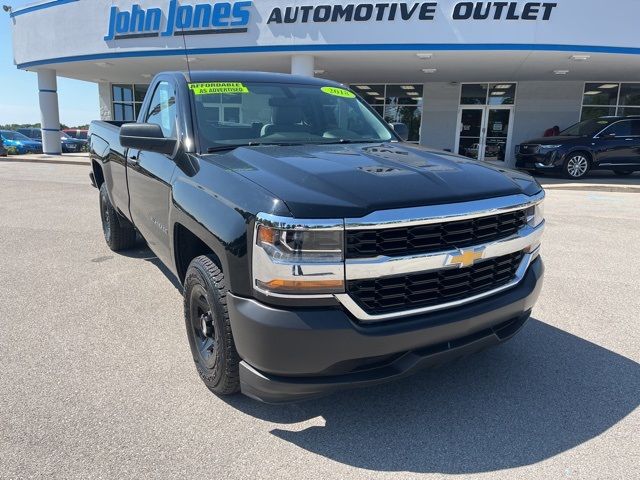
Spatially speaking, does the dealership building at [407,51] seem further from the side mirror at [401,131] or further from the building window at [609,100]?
the side mirror at [401,131]

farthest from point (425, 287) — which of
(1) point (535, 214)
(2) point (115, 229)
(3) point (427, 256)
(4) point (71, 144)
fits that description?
(4) point (71, 144)

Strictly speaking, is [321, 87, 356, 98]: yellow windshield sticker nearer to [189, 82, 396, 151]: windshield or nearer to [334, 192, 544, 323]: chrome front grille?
[189, 82, 396, 151]: windshield

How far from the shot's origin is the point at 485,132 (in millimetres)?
18766

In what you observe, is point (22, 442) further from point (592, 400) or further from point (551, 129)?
point (551, 129)

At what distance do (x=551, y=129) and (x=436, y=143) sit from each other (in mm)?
4168

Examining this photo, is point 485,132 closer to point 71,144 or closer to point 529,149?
point 529,149

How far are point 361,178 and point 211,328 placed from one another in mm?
1198

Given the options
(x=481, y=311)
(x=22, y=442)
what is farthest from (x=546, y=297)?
(x=22, y=442)

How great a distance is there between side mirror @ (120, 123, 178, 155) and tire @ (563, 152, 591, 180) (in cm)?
1334

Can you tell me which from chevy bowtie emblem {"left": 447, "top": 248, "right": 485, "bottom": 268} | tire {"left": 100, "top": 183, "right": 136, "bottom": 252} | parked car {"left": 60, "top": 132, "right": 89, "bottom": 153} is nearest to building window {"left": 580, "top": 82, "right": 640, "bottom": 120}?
tire {"left": 100, "top": 183, "right": 136, "bottom": 252}

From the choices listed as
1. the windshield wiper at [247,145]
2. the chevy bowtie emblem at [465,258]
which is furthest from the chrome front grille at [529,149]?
the chevy bowtie emblem at [465,258]

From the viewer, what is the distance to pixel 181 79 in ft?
11.6

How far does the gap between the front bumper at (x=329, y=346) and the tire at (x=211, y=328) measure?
15cm

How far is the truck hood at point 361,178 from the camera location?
2.11m
